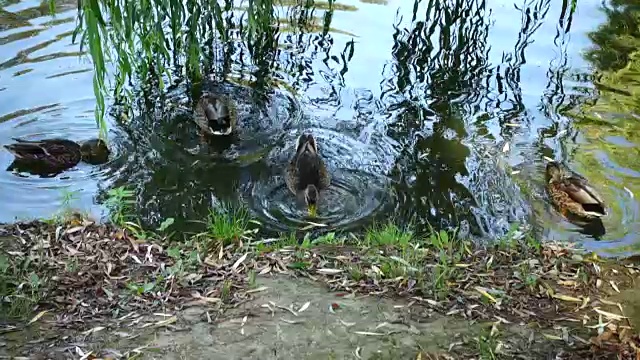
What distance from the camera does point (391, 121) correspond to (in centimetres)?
859

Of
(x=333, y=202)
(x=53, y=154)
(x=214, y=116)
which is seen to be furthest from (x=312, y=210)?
(x=53, y=154)

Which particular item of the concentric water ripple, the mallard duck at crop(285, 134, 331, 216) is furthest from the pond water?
the mallard duck at crop(285, 134, 331, 216)

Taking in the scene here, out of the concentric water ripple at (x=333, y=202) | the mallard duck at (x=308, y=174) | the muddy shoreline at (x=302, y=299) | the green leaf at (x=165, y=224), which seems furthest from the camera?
the mallard duck at (x=308, y=174)

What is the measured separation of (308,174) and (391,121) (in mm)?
1808

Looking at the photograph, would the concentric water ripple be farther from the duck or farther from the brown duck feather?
the brown duck feather

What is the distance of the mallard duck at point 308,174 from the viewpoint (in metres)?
7.02

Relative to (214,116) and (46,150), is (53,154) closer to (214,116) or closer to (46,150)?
(46,150)

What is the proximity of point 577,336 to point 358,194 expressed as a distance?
319cm

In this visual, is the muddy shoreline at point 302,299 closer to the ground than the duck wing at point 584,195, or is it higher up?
higher up

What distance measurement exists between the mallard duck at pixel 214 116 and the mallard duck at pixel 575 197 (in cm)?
347

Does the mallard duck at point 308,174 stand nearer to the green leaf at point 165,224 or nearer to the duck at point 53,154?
the green leaf at point 165,224

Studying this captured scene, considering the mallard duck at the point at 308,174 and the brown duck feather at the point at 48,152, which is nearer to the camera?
the mallard duck at the point at 308,174

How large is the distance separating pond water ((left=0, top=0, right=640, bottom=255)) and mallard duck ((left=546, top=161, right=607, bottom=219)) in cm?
13

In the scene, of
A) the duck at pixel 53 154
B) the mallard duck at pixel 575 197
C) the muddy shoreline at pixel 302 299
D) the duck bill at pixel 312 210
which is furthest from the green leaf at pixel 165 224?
the mallard duck at pixel 575 197
